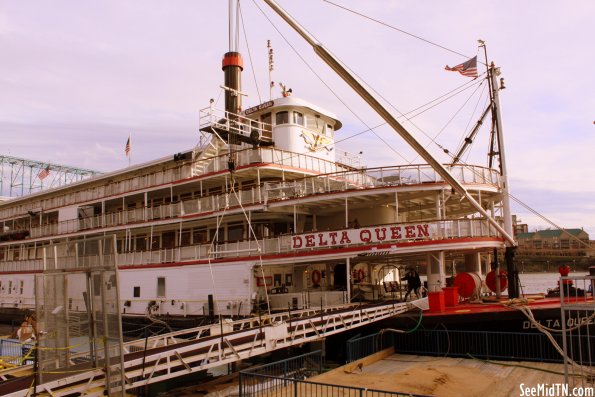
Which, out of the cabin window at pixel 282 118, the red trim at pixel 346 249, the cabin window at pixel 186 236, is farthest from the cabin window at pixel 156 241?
the cabin window at pixel 282 118

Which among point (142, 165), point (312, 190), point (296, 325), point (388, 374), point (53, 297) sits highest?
point (142, 165)

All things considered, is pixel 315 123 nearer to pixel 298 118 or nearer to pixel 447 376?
pixel 298 118

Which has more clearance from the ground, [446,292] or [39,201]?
[39,201]

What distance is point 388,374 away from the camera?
1333 cm

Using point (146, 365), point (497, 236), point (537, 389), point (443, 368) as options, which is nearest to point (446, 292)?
point (497, 236)

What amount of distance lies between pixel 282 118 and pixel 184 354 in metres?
18.1

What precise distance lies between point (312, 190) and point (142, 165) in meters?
12.8

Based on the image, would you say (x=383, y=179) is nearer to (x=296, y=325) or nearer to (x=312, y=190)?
(x=312, y=190)

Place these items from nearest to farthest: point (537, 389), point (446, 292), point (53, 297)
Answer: point (53, 297) < point (537, 389) < point (446, 292)

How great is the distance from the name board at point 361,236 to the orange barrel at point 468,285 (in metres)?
2.81

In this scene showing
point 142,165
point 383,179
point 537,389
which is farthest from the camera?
point 142,165

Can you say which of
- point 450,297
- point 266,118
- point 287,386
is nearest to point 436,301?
point 450,297

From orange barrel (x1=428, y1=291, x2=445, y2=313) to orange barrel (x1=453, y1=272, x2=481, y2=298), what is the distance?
7.70ft

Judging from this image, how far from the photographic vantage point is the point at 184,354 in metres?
10.7
